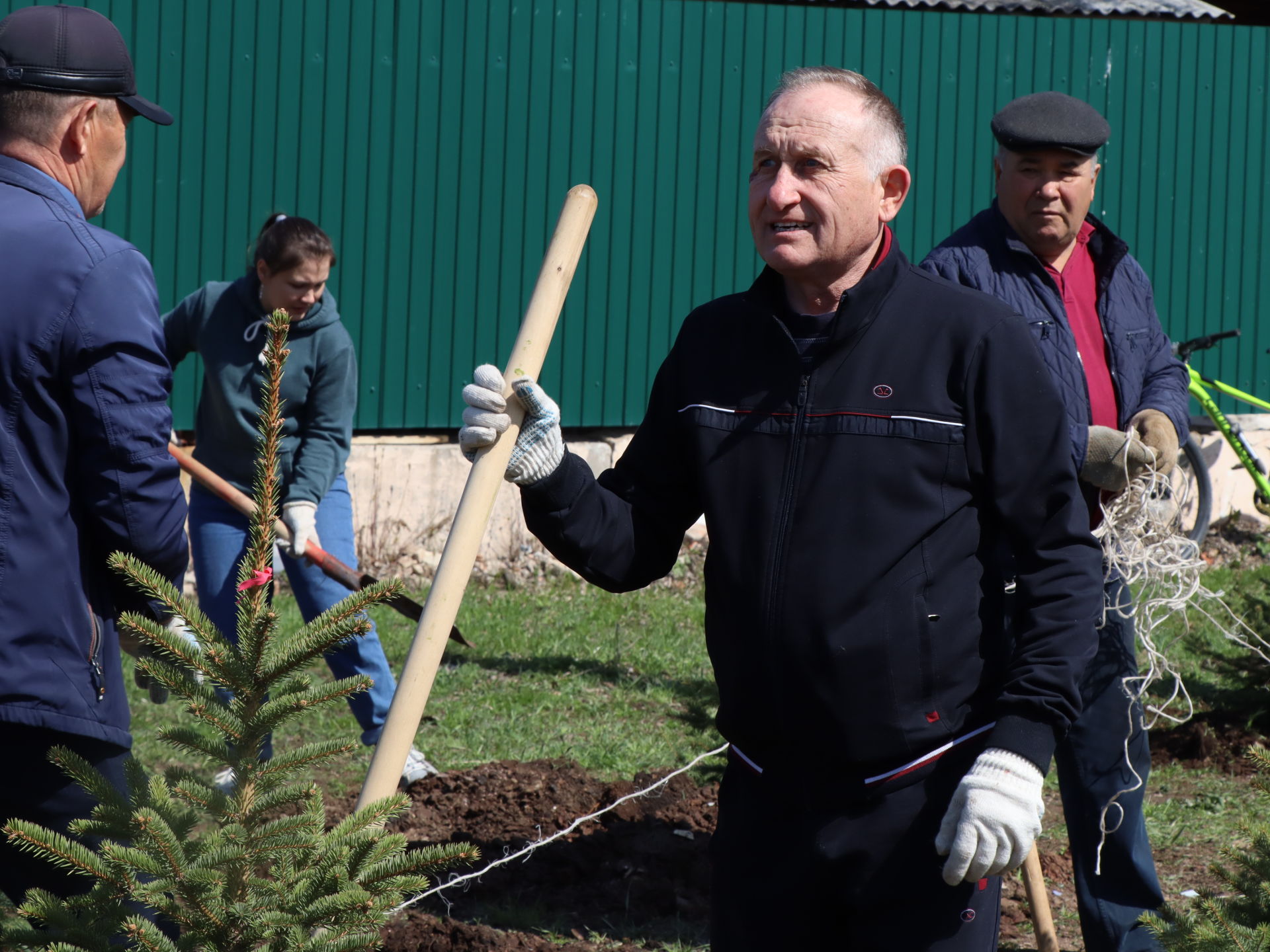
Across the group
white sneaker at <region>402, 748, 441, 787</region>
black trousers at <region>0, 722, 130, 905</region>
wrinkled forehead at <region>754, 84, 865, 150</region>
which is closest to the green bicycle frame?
white sneaker at <region>402, 748, 441, 787</region>

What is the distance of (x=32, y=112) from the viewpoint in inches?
88.0

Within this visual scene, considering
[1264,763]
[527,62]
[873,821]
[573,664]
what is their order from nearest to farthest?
[873,821]
[1264,763]
[573,664]
[527,62]

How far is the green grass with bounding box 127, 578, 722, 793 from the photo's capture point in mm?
5043

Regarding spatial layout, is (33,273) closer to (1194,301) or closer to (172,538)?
(172,538)

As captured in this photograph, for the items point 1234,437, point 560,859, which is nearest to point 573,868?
point 560,859

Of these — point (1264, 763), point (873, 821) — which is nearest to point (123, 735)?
point (873, 821)

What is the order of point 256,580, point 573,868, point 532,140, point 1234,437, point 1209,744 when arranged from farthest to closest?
point 1234,437, point 532,140, point 1209,744, point 573,868, point 256,580

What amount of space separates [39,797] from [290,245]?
252 cm

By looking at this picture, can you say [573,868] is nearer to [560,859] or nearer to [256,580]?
[560,859]

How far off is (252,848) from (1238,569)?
7961mm

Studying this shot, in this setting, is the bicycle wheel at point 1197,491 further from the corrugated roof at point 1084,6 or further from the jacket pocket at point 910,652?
the jacket pocket at point 910,652

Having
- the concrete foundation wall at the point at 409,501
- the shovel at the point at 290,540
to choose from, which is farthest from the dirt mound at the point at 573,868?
the concrete foundation wall at the point at 409,501

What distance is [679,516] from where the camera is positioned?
8.04 feet

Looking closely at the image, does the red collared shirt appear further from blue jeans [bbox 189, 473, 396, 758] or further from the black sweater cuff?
blue jeans [bbox 189, 473, 396, 758]
